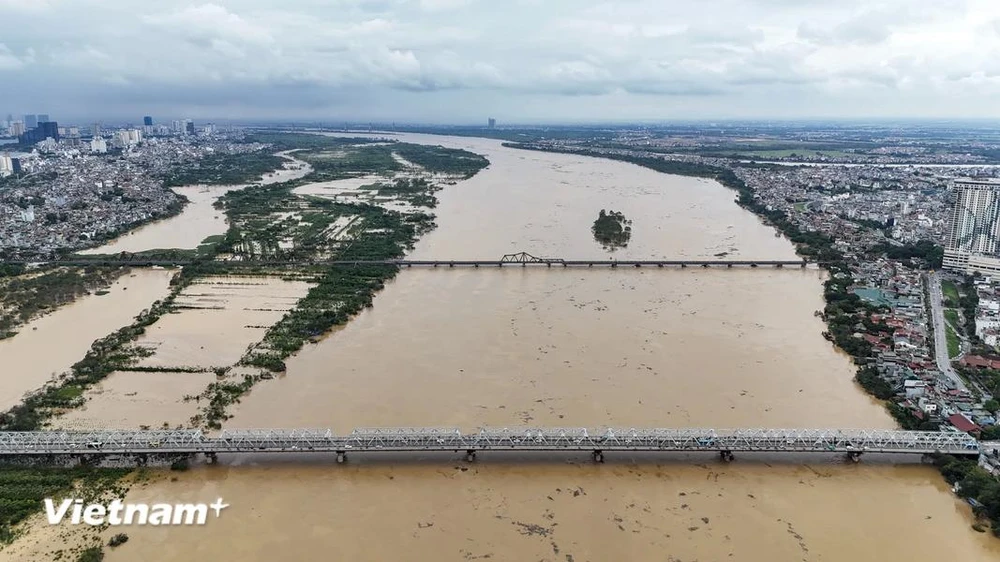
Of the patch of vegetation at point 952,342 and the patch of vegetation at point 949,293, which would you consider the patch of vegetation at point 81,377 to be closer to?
the patch of vegetation at point 952,342

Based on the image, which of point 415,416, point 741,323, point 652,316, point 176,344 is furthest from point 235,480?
point 741,323

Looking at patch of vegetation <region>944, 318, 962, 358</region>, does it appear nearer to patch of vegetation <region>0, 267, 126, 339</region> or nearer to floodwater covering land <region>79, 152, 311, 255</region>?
patch of vegetation <region>0, 267, 126, 339</region>

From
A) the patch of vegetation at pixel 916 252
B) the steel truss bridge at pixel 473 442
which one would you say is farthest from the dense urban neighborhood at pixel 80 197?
the patch of vegetation at pixel 916 252

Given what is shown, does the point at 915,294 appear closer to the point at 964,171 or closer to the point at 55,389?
the point at 55,389

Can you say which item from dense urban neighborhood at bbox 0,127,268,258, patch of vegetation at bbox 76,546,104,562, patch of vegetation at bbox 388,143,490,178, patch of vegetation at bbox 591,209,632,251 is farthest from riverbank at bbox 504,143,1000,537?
dense urban neighborhood at bbox 0,127,268,258

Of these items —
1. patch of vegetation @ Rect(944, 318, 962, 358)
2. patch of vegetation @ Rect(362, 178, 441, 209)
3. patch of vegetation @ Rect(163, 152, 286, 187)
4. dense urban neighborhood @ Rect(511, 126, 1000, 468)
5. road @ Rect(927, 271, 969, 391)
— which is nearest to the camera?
dense urban neighborhood @ Rect(511, 126, 1000, 468)

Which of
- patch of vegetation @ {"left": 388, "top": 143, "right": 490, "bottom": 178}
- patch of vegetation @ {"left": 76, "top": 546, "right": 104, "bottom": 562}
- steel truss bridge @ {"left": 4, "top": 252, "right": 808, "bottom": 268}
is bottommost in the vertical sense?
patch of vegetation @ {"left": 76, "top": 546, "right": 104, "bottom": 562}

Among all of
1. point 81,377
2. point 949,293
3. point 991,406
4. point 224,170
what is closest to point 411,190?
point 224,170
